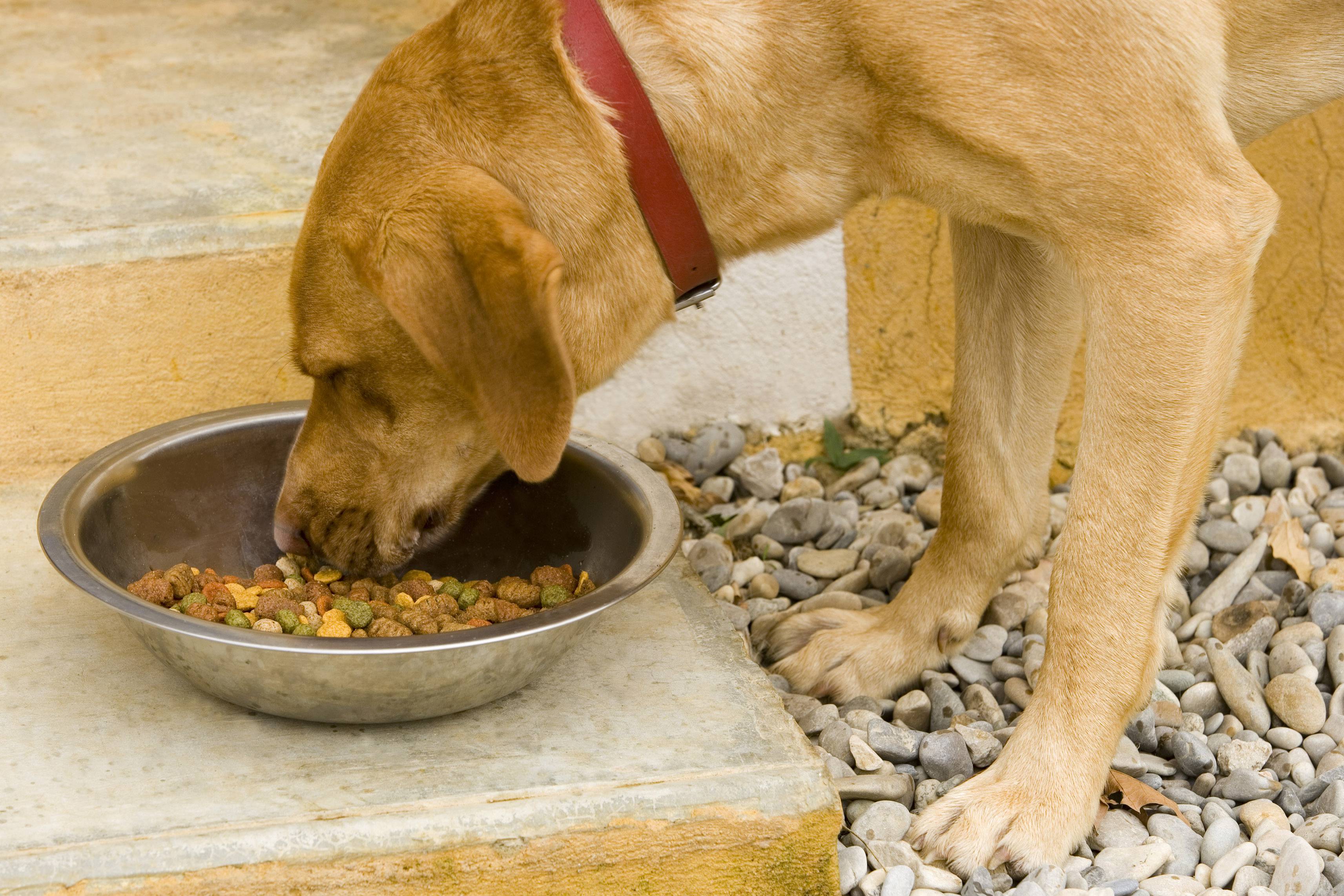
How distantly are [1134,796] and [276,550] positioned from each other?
180 centimetres

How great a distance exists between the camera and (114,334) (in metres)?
3.29

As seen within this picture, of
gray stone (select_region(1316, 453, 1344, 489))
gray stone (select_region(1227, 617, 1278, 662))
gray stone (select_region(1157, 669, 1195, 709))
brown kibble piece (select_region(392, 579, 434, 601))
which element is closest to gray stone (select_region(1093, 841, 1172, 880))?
gray stone (select_region(1157, 669, 1195, 709))

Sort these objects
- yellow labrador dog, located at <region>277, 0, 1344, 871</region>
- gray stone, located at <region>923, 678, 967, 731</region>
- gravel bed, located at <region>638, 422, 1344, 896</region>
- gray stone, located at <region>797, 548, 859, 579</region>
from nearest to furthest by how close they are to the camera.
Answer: yellow labrador dog, located at <region>277, 0, 1344, 871</region>, gravel bed, located at <region>638, 422, 1344, 896</region>, gray stone, located at <region>923, 678, 967, 731</region>, gray stone, located at <region>797, 548, 859, 579</region>

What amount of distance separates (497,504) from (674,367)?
44.2 inches

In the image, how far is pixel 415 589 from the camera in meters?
2.81

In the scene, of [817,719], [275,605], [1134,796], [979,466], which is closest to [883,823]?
[817,719]

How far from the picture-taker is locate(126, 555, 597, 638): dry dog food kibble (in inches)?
101

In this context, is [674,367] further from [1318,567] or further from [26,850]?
[26,850]

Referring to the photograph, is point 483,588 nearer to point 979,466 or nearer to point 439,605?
point 439,605

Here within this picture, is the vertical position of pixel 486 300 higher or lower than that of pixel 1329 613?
higher

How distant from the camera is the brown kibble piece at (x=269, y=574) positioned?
2838 millimetres

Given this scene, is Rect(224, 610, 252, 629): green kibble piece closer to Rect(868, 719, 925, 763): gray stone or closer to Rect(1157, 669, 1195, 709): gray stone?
Rect(868, 719, 925, 763): gray stone

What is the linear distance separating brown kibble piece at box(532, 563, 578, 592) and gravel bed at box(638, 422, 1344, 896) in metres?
0.50

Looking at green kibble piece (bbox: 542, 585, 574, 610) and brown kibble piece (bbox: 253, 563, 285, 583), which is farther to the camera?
brown kibble piece (bbox: 253, 563, 285, 583)
